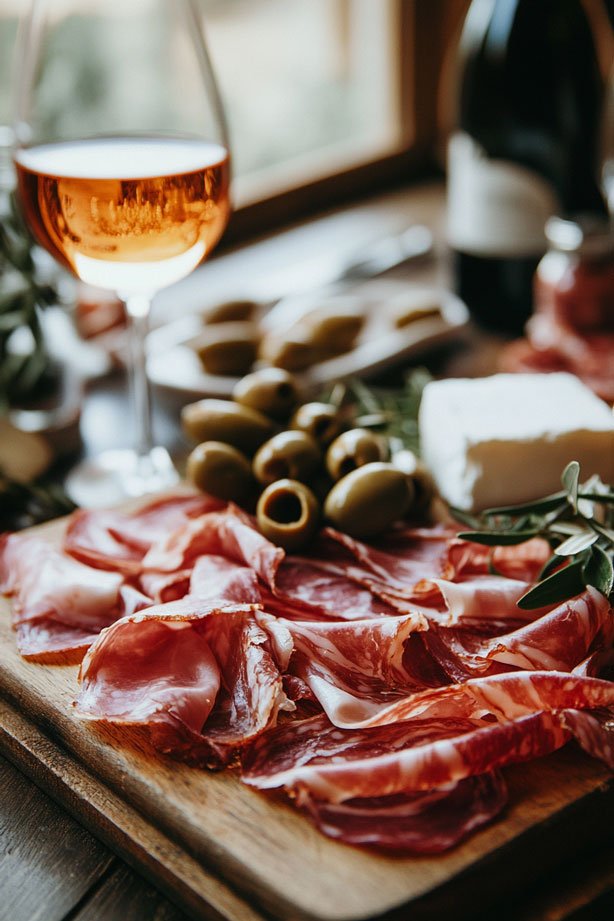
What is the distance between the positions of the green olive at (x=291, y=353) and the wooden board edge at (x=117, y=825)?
A: 513mm

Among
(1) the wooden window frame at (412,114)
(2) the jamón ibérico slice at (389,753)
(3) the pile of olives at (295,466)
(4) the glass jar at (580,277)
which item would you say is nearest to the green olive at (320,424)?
(3) the pile of olives at (295,466)

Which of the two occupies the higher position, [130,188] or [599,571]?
[130,188]

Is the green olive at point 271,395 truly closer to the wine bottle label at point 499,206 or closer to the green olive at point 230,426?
the green olive at point 230,426

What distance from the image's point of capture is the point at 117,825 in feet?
1.98

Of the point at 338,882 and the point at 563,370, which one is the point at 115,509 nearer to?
the point at 338,882

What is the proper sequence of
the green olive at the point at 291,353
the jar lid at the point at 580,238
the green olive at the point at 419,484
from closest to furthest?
the green olive at the point at 419,484 → the green olive at the point at 291,353 → the jar lid at the point at 580,238

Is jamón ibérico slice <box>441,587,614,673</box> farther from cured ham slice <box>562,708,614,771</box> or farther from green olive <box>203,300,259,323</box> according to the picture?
green olive <box>203,300,259,323</box>

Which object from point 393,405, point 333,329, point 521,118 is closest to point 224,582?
point 393,405

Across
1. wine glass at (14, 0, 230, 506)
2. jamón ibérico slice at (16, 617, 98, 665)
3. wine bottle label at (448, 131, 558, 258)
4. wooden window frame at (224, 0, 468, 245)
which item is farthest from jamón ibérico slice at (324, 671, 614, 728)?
wooden window frame at (224, 0, 468, 245)

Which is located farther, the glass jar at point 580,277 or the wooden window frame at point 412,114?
the wooden window frame at point 412,114

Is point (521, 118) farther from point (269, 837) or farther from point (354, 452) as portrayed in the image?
point (269, 837)

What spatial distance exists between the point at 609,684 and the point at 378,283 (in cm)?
87

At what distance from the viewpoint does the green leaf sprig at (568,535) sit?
68cm

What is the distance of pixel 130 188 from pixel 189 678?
399 millimetres
